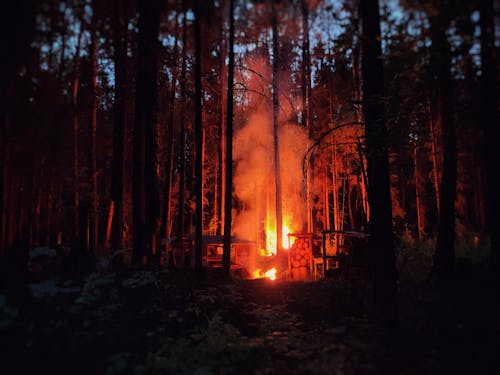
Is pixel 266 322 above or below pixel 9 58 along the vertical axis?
below

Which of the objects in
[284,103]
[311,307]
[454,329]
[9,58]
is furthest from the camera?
[284,103]

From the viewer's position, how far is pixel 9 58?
1221 centimetres

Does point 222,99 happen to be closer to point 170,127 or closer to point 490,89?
point 170,127

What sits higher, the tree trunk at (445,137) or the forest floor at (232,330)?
the tree trunk at (445,137)

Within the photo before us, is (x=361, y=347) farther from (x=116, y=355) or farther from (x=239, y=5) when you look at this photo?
(x=239, y=5)

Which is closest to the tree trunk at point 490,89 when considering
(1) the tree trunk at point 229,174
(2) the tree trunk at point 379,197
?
(2) the tree trunk at point 379,197

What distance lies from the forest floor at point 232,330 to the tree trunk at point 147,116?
310 centimetres

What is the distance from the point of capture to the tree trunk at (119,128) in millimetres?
15727

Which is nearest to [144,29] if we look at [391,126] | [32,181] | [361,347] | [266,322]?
[32,181]

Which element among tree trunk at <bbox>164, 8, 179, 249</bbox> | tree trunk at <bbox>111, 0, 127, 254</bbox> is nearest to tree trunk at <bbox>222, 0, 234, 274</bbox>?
tree trunk at <bbox>164, 8, 179, 249</bbox>

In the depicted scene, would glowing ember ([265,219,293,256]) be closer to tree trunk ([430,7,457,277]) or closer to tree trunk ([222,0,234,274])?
tree trunk ([222,0,234,274])

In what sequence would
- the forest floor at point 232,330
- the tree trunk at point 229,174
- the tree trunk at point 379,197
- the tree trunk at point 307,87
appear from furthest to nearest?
1. the tree trunk at point 307,87
2. the tree trunk at point 229,174
3. the tree trunk at point 379,197
4. the forest floor at point 232,330

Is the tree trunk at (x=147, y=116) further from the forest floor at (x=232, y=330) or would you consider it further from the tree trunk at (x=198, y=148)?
the forest floor at (x=232, y=330)

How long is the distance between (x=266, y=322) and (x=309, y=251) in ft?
28.6
